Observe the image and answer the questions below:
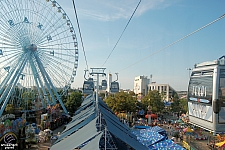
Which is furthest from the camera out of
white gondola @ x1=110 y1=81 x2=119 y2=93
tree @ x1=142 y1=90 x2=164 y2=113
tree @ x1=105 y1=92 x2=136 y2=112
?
tree @ x1=142 y1=90 x2=164 y2=113

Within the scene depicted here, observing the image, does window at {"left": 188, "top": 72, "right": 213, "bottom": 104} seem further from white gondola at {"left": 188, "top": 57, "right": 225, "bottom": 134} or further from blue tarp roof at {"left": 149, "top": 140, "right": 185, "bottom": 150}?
blue tarp roof at {"left": 149, "top": 140, "right": 185, "bottom": 150}

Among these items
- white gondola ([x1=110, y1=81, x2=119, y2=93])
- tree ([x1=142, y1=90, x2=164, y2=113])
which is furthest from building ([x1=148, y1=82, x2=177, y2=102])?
white gondola ([x1=110, y1=81, x2=119, y2=93])

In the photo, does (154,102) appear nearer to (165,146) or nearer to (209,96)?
(165,146)

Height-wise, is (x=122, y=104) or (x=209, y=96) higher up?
(x=209, y=96)

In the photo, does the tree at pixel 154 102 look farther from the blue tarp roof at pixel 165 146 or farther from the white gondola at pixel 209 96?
the white gondola at pixel 209 96

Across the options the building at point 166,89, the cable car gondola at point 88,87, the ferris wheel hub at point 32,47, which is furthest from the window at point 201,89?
the building at point 166,89

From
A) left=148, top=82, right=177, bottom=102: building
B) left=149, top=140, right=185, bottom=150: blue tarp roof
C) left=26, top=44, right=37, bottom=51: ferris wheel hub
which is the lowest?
left=149, top=140, right=185, bottom=150: blue tarp roof

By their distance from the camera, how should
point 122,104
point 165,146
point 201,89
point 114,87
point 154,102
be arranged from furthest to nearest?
point 154,102, point 122,104, point 114,87, point 165,146, point 201,89

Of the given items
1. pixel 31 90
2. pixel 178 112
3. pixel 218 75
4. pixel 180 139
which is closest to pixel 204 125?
pixel 218 75

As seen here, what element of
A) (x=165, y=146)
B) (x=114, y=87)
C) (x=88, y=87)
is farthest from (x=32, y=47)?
(x=165, y=146)

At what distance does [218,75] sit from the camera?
259 inches

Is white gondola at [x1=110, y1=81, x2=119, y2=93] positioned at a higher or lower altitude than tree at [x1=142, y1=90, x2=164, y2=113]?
higher

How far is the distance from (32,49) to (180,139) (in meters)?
16.2

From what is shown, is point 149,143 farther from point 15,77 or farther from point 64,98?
point 64,98
